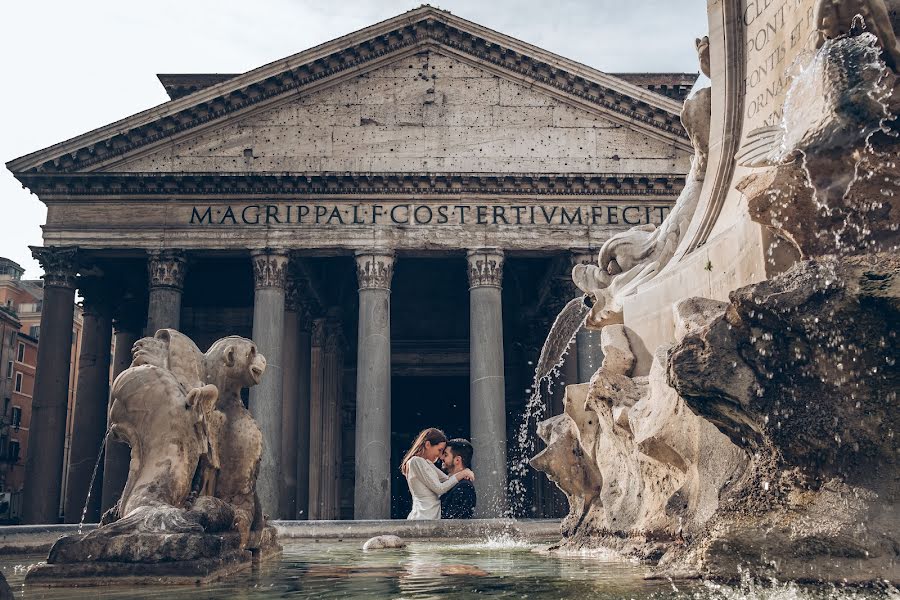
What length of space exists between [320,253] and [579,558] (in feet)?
51.9

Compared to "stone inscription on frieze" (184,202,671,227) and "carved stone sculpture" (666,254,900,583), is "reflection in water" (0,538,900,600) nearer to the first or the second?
"carved stone sculpture" (666,254,900,583)

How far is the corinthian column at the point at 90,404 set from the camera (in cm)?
2041

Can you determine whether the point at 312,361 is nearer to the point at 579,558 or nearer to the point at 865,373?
the point at 579,558

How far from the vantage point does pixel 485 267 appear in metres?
19.2

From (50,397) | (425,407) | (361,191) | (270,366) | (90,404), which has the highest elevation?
(361,191)

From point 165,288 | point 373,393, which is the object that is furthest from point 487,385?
point 165,288

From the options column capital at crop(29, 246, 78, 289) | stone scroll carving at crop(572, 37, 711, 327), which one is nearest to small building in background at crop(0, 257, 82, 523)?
column capital at crop(29, 246, 78, 289)

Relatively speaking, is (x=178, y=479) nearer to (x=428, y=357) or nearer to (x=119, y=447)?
(x=119, y=447)

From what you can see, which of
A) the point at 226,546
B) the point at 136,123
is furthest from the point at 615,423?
the point at 136,123

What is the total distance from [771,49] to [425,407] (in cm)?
2307

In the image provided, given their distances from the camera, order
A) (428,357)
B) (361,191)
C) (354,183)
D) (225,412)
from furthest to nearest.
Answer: (428,357), (361,191), (354,183), (225,412)

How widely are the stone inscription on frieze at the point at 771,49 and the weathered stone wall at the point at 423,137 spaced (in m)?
15.5

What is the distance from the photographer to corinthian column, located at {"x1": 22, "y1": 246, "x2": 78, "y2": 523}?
1858cm

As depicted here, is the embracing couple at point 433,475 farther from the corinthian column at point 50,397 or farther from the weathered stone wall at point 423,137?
the corinthian column at point 50,397
